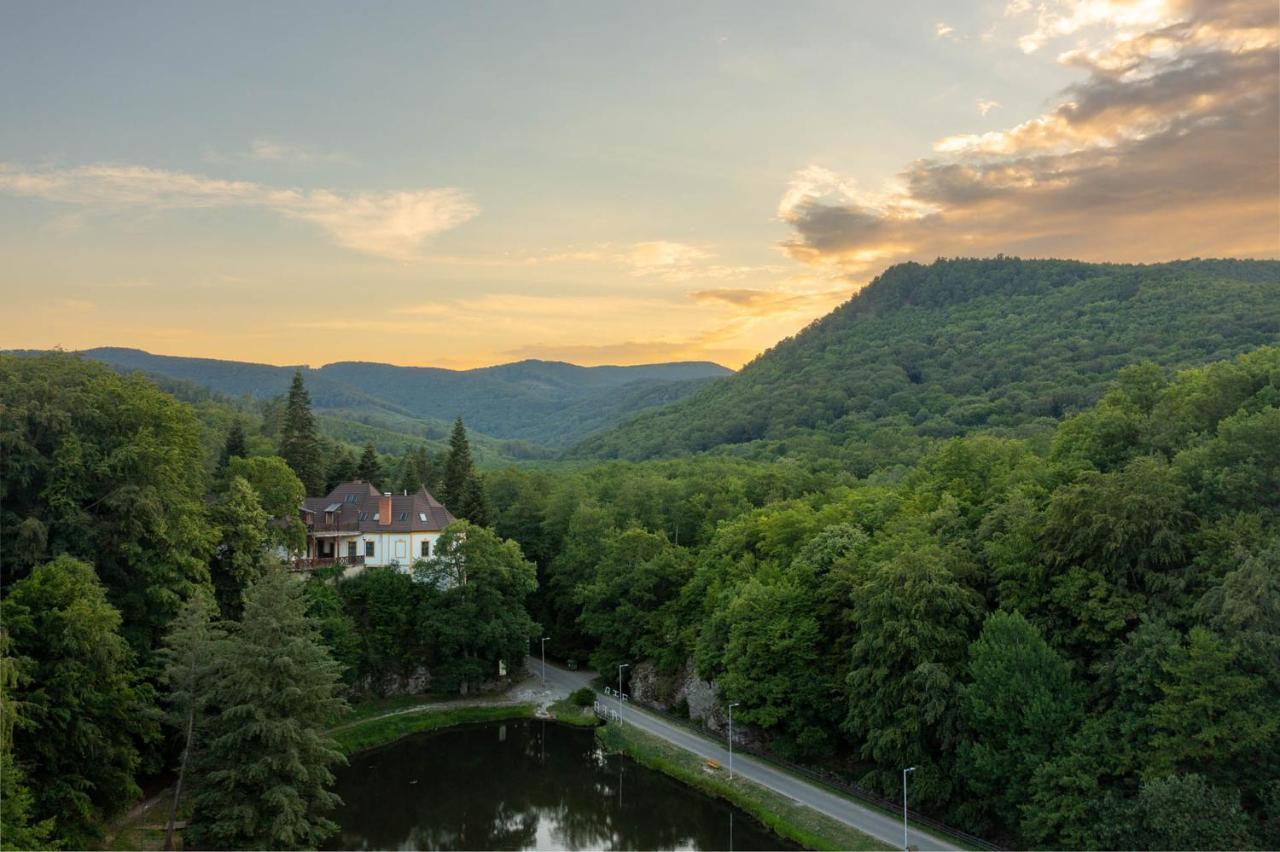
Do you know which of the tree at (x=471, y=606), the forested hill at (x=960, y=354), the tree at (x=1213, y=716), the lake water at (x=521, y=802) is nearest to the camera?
the tree at (x=1213, y=716)

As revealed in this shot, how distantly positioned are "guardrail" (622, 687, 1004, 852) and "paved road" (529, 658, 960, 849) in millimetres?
453

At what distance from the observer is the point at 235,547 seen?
38875 millimetres

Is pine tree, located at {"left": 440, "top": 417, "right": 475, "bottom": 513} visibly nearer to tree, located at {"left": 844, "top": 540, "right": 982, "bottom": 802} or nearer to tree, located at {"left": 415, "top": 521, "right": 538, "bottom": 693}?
tree, located at {"left": 415, "top": 521, "right": 538, "bottom": 693}

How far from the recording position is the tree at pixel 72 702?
2325 centimetres

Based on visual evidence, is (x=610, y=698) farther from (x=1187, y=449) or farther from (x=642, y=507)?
(x=1187, y=449)

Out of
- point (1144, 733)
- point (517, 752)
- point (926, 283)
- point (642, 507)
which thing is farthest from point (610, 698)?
point (926, 283)

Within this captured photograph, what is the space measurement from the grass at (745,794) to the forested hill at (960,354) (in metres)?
48.2

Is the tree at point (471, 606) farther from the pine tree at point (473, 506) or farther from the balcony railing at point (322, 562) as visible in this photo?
the pine tree at point (473, 506)

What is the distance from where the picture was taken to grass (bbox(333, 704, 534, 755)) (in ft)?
140

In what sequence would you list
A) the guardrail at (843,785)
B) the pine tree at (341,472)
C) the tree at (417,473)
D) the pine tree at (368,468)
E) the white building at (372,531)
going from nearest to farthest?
the guardrail at (843,785)
the white building at (372,531)
the pine tree at (368,468)
the pine tree at (341,472)
the tree at (417,473)

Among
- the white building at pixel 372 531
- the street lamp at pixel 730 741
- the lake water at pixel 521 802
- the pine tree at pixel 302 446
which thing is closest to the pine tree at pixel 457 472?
the white building at pixel 372 531

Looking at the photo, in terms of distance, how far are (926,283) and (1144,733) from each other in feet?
500

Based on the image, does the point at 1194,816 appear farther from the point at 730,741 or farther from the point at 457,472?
the point at 457,472

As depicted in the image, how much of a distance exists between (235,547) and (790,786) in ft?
86.9
